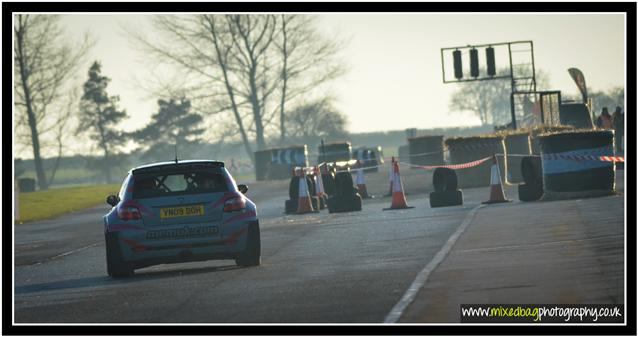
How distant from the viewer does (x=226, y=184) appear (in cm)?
1561

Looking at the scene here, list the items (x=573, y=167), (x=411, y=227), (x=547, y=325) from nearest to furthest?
(x=547, y=325) → (x=411, y=227) → (x=573, y=167)

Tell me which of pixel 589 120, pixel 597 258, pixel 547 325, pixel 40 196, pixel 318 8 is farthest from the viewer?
pixel 40 196

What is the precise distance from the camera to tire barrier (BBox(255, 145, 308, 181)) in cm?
6334

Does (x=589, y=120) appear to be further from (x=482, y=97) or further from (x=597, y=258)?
(x=482, y=97)

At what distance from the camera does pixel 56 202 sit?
47438 mm

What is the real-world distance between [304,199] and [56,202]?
20907 millimetres

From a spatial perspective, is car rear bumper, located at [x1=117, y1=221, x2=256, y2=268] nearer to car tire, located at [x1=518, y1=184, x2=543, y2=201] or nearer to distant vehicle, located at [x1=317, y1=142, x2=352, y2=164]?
car tire, located at [x1=518, y1=184, x2=543, y2=201]

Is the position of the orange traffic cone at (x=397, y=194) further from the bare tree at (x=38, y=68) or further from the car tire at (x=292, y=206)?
the bare tree at (x=38, y=68)

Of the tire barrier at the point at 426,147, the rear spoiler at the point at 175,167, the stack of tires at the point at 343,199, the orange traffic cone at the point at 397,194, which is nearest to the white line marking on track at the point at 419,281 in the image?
the rear spoiler at the point at 175,167

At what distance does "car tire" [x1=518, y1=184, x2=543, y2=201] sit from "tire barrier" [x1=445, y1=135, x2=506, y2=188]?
9356 mm

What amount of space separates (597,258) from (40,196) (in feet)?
136

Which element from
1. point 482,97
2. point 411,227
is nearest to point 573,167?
point 411,227

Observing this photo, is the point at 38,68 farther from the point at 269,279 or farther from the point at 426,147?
the point at 269,279

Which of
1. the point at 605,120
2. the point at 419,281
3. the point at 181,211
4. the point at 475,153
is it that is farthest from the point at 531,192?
the point at 605,120
